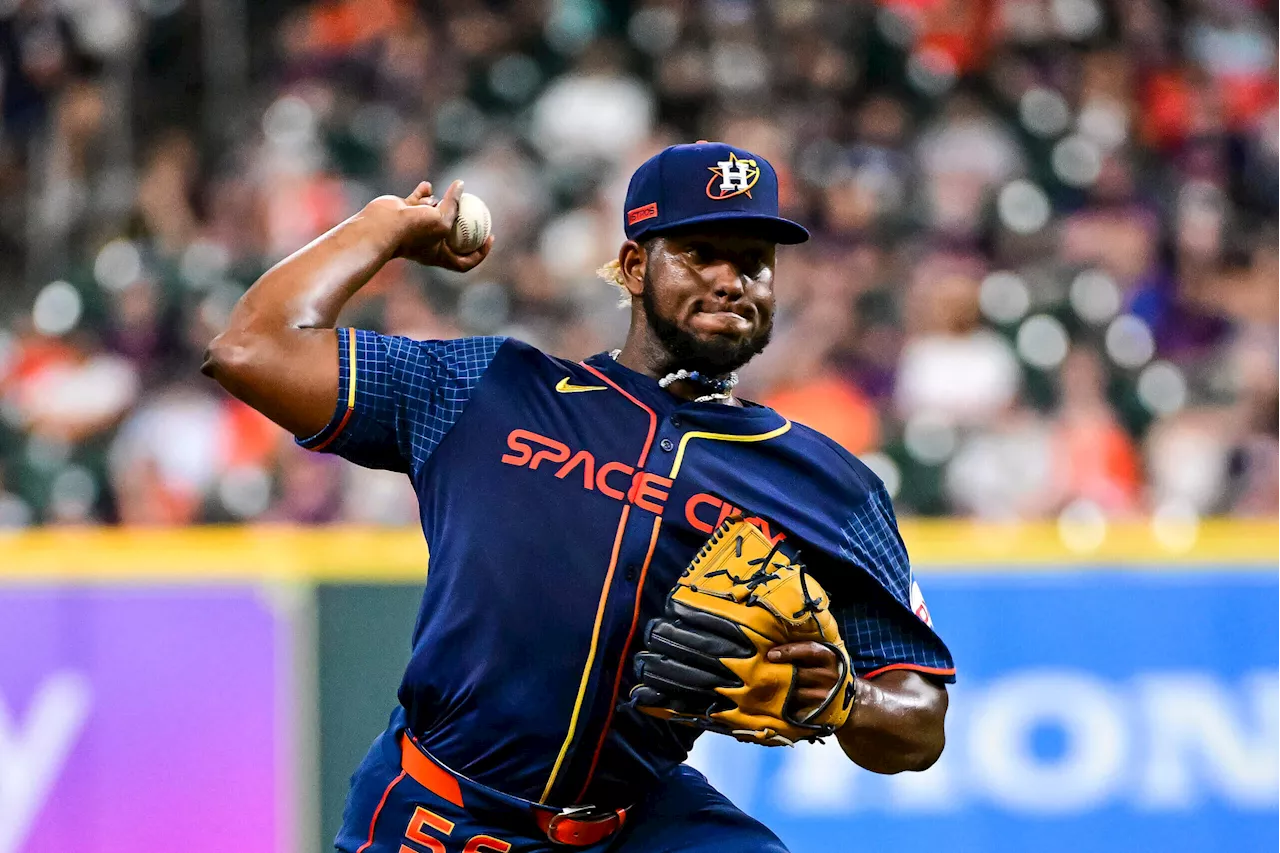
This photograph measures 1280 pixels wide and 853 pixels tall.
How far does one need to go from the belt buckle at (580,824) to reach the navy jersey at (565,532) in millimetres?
37

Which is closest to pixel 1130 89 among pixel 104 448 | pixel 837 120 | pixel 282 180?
pixel 837 120

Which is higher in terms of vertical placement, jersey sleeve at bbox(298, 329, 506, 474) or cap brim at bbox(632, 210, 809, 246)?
cap brim at bbox(632, 210, 809, 246)

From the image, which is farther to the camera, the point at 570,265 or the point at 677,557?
the point at 570,265

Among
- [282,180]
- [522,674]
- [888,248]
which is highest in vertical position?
[888,248]

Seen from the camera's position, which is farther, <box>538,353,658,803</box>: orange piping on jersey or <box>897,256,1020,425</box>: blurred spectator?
<box>897,256,1020,425</box>: blurred spectator

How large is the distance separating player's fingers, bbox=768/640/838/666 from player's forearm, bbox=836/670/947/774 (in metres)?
0.17

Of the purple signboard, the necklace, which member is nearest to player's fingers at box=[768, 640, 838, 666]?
the necklace

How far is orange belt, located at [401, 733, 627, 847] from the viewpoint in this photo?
11.2ft

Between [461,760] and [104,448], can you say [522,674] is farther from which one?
[104,448]

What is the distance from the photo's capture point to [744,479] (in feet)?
11.5

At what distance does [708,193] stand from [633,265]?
0.90 ft

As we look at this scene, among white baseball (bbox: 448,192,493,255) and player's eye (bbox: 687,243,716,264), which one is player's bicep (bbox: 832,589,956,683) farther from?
white baseball (bbox: 448,192,493,255)

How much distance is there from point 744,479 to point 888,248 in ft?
20.4

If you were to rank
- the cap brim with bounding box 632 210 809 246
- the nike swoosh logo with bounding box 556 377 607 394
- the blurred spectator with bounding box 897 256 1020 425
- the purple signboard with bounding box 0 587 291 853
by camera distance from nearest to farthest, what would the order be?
the cap brim with bounding box 632 210 809 246, the nike swoosh logo with bounding box 556 377 607 394, the purple signboard with bounding box 0 587 291 853, the blurred spectator with bounding box 897 256 1020 425
